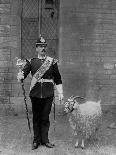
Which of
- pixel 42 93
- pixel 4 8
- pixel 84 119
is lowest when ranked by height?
pixel 84 119

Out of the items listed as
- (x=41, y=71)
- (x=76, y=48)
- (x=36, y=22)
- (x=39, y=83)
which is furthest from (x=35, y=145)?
(x=36, y=22)

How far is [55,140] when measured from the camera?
8.30 metres

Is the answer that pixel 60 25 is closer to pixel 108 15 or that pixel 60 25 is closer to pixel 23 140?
pixel 108 15

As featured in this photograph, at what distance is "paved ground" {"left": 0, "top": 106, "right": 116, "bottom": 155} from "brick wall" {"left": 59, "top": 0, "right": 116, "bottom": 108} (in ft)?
3.25

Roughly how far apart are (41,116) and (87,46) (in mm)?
3463

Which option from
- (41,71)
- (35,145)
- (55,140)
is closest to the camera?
(41,71)

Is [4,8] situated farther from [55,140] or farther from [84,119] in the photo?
[84,119]

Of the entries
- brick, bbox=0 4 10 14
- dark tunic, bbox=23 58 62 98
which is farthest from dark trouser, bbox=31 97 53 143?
brick, bbox=0 4 10 14

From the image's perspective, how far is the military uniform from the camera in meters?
7.54

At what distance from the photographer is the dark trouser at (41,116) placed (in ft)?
25.0

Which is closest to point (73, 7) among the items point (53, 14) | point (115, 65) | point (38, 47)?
point (53, 14)

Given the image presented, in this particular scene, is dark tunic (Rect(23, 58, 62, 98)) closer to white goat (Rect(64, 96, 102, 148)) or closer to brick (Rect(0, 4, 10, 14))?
white goat (Rect(64, 96, 102, 148))

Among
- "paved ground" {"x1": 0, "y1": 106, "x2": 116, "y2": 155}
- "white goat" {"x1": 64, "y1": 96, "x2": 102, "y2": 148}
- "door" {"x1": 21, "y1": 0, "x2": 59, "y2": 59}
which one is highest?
"door" {"x1": 21, "y1": 0, "x2": 59, "y2": 59}

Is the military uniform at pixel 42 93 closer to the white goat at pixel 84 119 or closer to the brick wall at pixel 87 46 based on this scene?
the white goat at pixel 84 119
